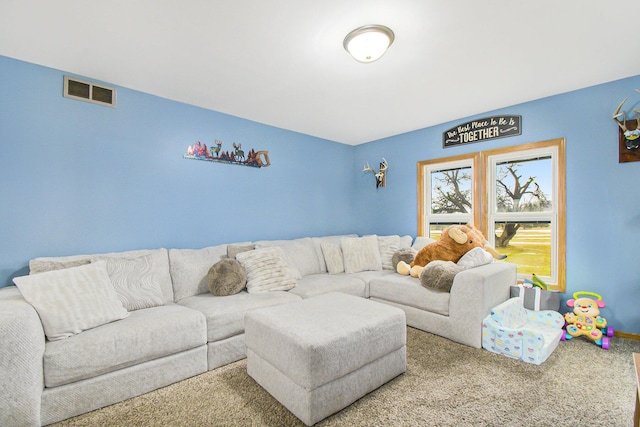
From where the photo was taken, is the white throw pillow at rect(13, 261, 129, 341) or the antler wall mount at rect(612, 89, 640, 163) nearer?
the white throw pillow at rect(13, 261, 129, 341)

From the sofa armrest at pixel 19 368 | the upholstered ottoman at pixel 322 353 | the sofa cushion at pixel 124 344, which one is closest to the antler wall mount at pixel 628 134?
the upholstered ottoman at pixel 322 353

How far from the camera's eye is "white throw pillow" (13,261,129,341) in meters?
1.66

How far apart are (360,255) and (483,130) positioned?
2.11 meters

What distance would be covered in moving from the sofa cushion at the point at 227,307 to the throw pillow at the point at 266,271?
129 millimetres

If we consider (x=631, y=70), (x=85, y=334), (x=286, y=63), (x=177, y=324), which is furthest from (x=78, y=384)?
(x=631, y=70)

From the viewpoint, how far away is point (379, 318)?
1840mm

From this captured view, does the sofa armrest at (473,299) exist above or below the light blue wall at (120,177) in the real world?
below

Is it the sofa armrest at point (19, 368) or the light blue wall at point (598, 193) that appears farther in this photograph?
the light blue wall at point (598, 193)

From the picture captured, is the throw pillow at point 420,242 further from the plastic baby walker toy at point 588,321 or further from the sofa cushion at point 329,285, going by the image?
the plastic baby walker toy at point 588,321

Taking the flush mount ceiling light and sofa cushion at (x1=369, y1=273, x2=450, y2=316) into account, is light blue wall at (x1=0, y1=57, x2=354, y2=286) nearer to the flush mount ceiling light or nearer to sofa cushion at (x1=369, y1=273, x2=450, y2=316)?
sofa cushion at (x1=369, y1=273, x2=450, y2=316)

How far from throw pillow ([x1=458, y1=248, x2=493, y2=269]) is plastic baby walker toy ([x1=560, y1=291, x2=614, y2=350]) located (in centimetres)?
79

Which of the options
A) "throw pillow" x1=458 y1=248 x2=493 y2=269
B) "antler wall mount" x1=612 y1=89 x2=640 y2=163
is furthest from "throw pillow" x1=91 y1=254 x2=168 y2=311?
"antler wall mount" x1=612 y1=89 x2=640 y2=163

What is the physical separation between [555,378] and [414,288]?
3.84 ft

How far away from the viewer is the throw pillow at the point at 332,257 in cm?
354
